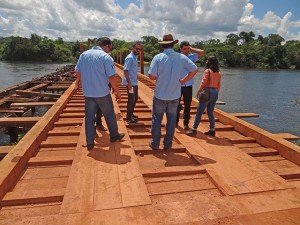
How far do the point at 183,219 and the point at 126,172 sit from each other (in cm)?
107

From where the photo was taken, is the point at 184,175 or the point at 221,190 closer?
the point at 221,190

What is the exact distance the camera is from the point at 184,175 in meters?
3.51

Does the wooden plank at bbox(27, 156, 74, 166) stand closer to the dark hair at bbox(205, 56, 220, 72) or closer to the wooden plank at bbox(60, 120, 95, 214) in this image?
the wooden plank at bbox(60, 120, 95, 214)

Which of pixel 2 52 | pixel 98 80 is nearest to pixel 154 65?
pixel 98 80

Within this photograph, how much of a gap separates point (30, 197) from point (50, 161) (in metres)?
0.89

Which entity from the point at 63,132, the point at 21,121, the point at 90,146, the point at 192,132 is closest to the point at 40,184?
the point at 90,146

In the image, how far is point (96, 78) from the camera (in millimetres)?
4074

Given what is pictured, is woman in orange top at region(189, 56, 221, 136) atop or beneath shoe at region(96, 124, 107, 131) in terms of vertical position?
atop

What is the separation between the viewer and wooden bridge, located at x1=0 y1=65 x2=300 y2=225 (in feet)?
8.50

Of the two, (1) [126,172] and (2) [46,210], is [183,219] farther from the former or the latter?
(2) [46,210]

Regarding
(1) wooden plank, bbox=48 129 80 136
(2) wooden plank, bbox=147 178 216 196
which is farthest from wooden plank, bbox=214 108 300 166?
(1) wooden plank, bbox=48 129 80 136

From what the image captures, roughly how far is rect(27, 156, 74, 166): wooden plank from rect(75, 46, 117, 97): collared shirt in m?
0.97

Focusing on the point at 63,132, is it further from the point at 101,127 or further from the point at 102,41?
the point at 102,41

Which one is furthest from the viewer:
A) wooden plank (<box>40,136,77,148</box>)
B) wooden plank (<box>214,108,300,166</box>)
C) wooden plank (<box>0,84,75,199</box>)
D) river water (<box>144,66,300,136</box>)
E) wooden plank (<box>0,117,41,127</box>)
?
river water (<box>144,66,300,136</box>)
